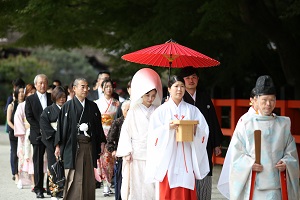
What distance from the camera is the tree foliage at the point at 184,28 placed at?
14297mm

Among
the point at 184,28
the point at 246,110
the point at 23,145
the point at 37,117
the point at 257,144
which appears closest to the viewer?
the point at 257,144

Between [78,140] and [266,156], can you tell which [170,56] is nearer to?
[78,140]

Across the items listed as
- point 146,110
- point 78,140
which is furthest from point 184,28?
point 146,110

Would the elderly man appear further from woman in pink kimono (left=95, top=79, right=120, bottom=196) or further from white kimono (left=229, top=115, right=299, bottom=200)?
woman in pink kimono (left=95, top=79, right=120, bottom=196)

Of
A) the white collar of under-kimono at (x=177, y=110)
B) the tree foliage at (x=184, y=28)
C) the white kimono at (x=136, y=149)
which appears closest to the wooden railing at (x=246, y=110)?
the tree foliage at (x=184, y=28)

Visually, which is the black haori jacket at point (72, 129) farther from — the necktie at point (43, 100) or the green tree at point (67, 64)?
the green tree at point (67, 64)

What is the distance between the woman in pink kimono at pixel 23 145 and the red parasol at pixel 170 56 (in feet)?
12.6

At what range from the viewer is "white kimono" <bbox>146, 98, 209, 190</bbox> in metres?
7.70

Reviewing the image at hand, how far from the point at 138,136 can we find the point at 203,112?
90 cm

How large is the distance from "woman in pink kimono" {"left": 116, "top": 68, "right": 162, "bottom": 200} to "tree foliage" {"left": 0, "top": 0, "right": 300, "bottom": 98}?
5.14 meters

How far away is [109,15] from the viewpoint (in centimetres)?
1720

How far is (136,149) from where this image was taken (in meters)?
8.53

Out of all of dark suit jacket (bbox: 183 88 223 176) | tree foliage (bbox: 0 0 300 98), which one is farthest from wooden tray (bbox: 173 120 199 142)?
tree foliage (bbox: 0 0 300 98)

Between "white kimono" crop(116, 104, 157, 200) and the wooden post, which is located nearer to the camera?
the wooden post
